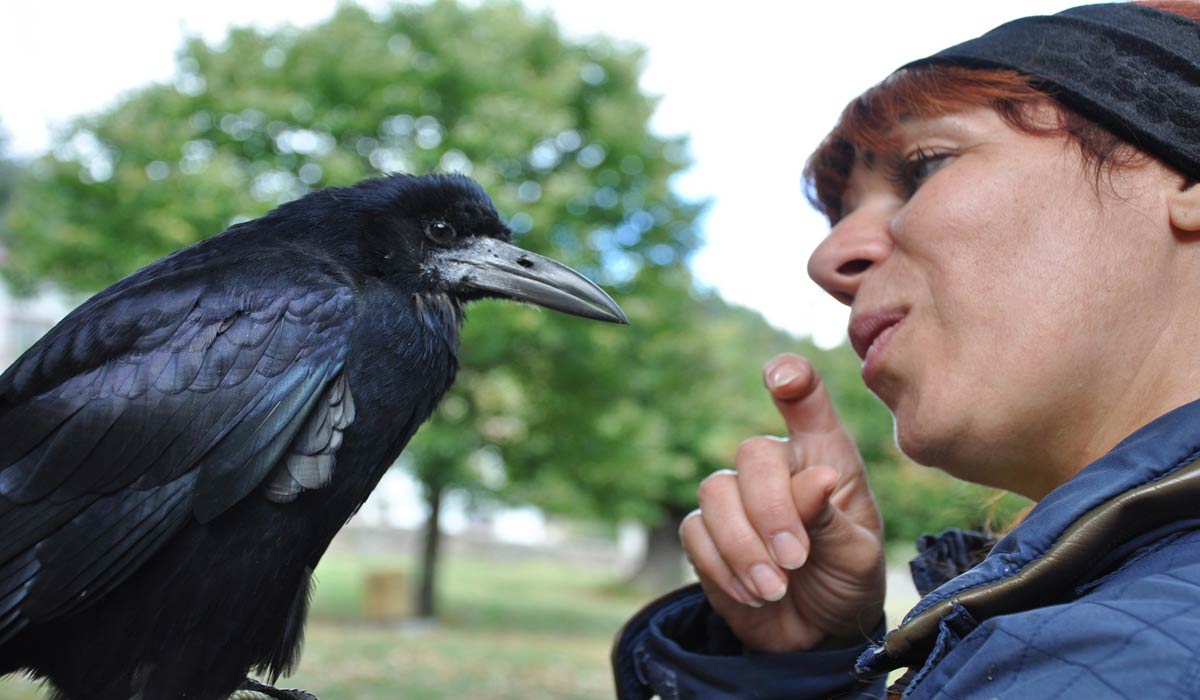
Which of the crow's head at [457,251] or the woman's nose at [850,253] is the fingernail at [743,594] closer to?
the woman's nose at [850,253]

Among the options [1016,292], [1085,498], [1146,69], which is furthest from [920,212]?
[1085,498]

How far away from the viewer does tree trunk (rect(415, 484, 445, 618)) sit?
17578 mm

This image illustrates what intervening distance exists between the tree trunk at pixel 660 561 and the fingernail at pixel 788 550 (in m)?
25.0

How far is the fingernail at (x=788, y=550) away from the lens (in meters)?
1.62

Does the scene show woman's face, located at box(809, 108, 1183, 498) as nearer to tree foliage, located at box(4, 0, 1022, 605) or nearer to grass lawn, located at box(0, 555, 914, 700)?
grass lawn, located at box(0, 555, 914, 700)

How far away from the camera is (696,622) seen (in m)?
2.01

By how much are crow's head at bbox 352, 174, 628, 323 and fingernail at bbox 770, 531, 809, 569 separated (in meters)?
0.73

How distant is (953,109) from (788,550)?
0.74 meters

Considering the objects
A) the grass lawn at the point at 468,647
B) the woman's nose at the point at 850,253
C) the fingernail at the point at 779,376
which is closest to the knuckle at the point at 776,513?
the fingernail at the point at 779,376

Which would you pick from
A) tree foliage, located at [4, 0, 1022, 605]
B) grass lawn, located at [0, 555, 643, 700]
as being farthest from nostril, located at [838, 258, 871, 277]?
tree foliage, located at [4, 0, 1022, 605]

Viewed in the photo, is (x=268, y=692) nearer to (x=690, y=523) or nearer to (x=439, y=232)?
(x=690, y=523)

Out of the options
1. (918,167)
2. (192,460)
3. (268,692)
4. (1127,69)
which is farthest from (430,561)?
(1127,69)

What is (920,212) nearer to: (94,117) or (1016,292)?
(1016,292)

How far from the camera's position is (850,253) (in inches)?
64.5
